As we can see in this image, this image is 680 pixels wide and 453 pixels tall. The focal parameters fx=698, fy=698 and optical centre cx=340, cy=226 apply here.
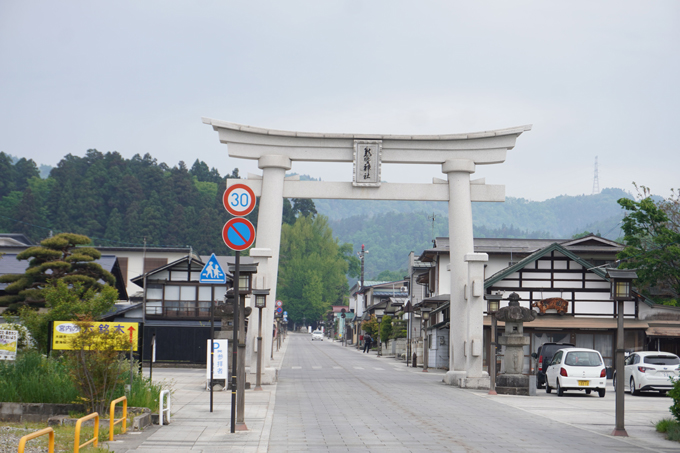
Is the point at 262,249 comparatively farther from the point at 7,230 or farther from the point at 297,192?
the point at 7,230

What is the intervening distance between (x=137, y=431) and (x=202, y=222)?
315 feet

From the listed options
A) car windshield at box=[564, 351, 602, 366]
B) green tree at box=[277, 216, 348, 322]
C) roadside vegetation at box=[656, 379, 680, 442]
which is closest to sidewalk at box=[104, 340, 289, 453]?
roadside vegetation at box=[656, 379, 680, 442]

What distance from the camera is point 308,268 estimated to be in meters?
121

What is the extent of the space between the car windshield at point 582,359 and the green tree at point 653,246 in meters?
12.6

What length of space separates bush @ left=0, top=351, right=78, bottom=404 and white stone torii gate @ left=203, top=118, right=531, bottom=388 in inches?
455

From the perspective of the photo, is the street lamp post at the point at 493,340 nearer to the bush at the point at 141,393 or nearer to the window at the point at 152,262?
the bush at the point at 141,393

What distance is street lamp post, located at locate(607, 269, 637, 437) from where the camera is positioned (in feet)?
44.2

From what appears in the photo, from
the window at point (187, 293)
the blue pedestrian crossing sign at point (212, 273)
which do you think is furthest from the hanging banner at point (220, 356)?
the window at point (187, 293)

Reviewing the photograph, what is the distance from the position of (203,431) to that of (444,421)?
16.9ft

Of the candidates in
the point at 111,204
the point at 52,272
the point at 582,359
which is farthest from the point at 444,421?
the point at 111,204

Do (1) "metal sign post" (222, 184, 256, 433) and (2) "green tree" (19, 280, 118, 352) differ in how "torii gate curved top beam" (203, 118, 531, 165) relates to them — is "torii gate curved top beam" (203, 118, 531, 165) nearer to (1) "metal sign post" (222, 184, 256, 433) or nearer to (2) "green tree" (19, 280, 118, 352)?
(2) "green tree" (19, 280, 118, 352)

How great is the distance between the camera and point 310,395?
69.3 ft

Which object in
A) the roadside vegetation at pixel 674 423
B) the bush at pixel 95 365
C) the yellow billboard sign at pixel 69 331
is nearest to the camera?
the roadside vegetation at pixel 674 423

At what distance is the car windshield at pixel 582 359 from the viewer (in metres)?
22.8
